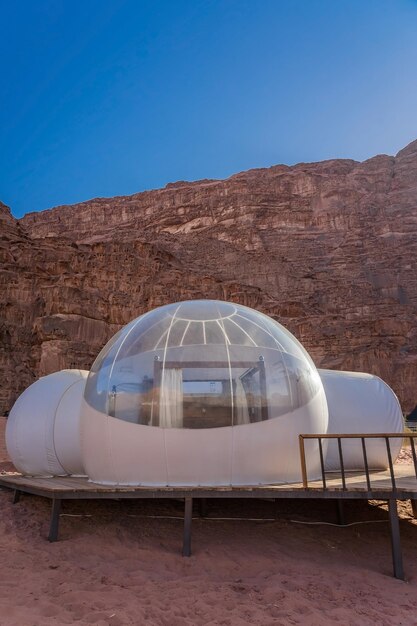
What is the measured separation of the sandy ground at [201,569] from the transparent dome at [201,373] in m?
1.86

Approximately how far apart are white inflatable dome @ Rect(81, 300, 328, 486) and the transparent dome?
16mm

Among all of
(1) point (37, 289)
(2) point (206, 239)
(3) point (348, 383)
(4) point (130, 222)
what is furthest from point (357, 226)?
(3) point (348, 383)

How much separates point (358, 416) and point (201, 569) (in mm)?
4258

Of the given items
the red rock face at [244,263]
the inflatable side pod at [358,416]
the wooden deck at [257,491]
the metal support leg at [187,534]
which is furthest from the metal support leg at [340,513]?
the red rock face at [244,263]

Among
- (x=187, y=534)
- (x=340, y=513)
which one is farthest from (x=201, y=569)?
(x=340, y=513)

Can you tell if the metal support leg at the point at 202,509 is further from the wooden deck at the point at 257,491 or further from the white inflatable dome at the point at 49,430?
the white inflatable dome at the point at 49,430

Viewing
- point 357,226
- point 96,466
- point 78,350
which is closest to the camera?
point 96,466

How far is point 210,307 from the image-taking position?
808 centimetres

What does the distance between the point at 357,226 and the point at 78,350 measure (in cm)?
6220

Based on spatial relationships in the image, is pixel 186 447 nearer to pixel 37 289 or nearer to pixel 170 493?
pixel 170 493

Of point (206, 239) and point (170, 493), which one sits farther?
point (206, 239)

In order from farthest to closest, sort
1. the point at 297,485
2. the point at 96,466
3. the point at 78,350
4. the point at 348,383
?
the point at 78,350, the point at 348,383, the point at 96,466, the point at 297,485

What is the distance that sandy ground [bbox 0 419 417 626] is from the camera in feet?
15.4

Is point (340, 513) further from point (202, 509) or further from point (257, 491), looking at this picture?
point (257, 491)
